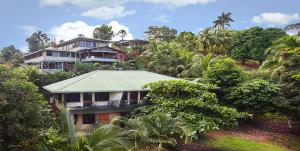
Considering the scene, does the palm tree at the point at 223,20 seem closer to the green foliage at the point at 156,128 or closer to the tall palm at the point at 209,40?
the tall palm at the point at 209,40

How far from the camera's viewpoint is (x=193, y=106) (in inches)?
854

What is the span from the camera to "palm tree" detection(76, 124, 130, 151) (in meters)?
12.4

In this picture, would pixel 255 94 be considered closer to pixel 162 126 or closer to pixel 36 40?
pixel 162 126

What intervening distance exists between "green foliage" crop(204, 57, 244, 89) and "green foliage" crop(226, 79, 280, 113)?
0.77m

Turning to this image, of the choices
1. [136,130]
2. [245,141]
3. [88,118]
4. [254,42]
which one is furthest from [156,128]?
[254,42]

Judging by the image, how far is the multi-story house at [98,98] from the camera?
1025 inches

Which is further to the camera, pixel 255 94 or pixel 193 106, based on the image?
pixel 255 94

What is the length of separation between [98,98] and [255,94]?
14.0m

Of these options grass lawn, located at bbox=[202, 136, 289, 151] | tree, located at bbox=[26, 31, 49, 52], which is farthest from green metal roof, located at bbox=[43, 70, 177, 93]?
tree, located at bbox=[26, 31, 49, 52]

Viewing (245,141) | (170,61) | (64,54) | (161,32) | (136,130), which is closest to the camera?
(136,130)

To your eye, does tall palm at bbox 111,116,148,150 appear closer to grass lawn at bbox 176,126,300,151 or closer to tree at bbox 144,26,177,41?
grass lawn at bbox 176,126,300,151

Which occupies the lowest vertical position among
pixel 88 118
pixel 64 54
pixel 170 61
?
pixel 88 118

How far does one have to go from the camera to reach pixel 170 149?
19.9m

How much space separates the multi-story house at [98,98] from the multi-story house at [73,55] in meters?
33.6
